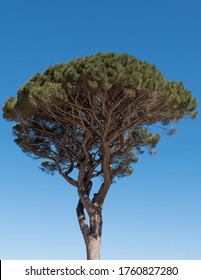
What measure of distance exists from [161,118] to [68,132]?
3322mm

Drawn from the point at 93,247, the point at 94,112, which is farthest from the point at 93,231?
the point at 94,112

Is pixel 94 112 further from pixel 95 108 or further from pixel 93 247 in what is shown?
pixel 93 247

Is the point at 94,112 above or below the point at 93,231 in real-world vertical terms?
above

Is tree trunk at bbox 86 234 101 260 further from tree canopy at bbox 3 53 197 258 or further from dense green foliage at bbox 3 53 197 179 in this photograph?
dense green foliage at bbox 3 53 197 179

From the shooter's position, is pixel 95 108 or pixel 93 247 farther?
pixel 95 108

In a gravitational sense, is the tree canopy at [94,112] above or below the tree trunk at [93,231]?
above

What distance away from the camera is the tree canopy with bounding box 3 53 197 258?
13.6 m

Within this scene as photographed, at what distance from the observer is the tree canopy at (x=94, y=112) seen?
1356cm

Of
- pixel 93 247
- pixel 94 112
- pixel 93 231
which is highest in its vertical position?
pixel 94 112

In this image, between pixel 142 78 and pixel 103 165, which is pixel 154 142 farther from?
pixel 142 78

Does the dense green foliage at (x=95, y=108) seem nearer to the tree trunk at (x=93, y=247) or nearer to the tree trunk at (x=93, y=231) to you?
the tree trunk at (x=93, y=231)

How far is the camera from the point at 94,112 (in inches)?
568

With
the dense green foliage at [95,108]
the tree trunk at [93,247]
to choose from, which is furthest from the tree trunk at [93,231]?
the dense green foliage at [95,108]
